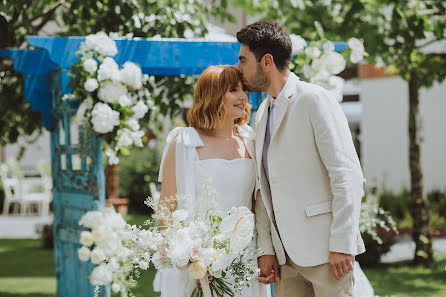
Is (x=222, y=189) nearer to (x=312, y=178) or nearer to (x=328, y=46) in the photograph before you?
(x=312, y=178)

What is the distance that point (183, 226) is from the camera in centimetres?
280

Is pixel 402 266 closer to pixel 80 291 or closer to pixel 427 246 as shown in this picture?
pixel 427 246

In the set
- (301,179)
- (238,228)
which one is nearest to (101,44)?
(301,179)

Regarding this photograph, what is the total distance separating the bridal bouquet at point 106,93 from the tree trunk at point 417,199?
4.38 meters

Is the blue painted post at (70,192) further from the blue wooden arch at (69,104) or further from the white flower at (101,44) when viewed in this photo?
the white flower at (101,44)

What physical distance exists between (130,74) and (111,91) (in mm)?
194

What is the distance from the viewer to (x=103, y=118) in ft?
15.4

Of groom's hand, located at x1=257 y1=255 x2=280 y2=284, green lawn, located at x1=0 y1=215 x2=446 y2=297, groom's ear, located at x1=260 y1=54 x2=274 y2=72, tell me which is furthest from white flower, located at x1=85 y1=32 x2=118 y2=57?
green lawn, located at x1=0 y1=215 x2=446 y2=297

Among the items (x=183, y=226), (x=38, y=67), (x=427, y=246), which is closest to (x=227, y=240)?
(x=183, y=226)

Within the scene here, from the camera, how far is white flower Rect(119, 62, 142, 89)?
15.2ft

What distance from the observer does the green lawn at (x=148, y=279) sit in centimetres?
698

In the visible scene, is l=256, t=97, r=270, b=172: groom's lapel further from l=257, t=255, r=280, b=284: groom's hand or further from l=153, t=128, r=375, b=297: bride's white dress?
l=257, t=255, r=280, b=284: groom's hand

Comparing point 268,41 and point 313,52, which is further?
point 313,52

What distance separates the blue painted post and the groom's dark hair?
6.90ft
